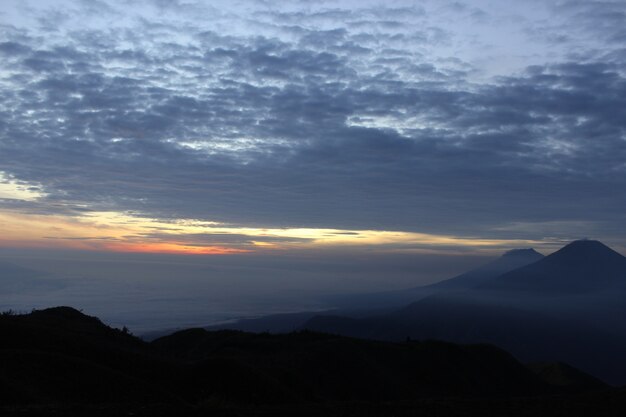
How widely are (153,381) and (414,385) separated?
26.5 metres

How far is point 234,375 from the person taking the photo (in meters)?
34.4

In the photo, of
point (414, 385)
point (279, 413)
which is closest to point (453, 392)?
point (414, 385)

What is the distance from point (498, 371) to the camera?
60.7m

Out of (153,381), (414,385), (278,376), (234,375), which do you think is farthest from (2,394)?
(414,385)

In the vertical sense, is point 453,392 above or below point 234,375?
below

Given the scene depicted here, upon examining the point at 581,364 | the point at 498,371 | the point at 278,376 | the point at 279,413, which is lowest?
the point at 581,364

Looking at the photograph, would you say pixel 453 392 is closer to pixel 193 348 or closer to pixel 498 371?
pixel 498 371

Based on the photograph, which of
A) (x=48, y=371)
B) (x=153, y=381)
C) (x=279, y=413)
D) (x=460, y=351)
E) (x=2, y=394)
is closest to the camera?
(x=279, y=413)

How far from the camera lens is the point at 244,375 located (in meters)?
34.8

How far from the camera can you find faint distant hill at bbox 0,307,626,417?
913 inches

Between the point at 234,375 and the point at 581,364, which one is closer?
the point at 234,375

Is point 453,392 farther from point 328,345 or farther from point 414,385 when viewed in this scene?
point 328,345

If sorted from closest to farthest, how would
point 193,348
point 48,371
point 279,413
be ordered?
point 279,413 → point 48,371 → point 193,348

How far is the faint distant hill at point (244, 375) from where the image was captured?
23.2 meters
